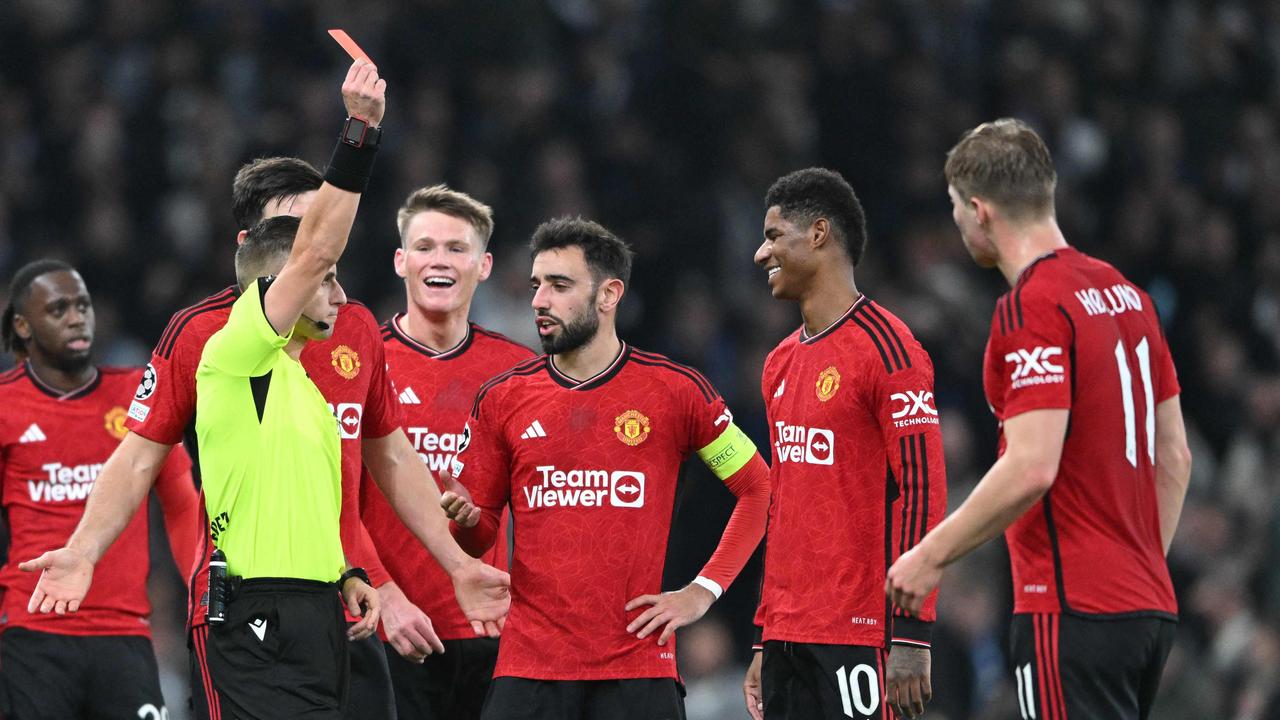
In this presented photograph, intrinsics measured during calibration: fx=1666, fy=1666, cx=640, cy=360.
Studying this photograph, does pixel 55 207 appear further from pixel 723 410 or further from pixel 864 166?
pixel 723 410

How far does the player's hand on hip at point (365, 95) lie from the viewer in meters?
5.27

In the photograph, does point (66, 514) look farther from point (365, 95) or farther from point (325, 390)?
point (365, 95)

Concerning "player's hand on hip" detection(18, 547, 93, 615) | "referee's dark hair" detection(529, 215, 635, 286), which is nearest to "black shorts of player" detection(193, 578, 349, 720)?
"player's hand on hip" detection(18, 547, 93, 615)

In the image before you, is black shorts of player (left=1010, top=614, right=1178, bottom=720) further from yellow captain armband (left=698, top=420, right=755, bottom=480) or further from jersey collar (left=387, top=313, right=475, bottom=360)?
jersey collar (left=387, top=313, right=475, bottom=360)

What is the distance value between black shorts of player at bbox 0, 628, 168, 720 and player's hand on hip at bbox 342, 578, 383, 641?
226 cm

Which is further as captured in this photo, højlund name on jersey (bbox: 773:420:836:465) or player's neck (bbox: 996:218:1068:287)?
højlund name on jersey (bbox: 773:420:836:465)

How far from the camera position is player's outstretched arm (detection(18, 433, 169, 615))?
209 inches

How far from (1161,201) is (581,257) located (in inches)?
356

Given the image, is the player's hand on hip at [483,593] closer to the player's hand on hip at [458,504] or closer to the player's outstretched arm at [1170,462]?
the player's hand on hip at [458,504]

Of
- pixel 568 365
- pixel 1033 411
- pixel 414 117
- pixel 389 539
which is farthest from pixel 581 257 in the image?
pixel 414 117

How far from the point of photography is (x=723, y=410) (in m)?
6.39

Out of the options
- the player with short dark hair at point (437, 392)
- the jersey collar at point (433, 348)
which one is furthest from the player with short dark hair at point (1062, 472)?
the jersey collar at point (433, 348)

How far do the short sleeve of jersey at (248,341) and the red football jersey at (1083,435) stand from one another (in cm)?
225

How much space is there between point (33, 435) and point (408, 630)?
2.22m
